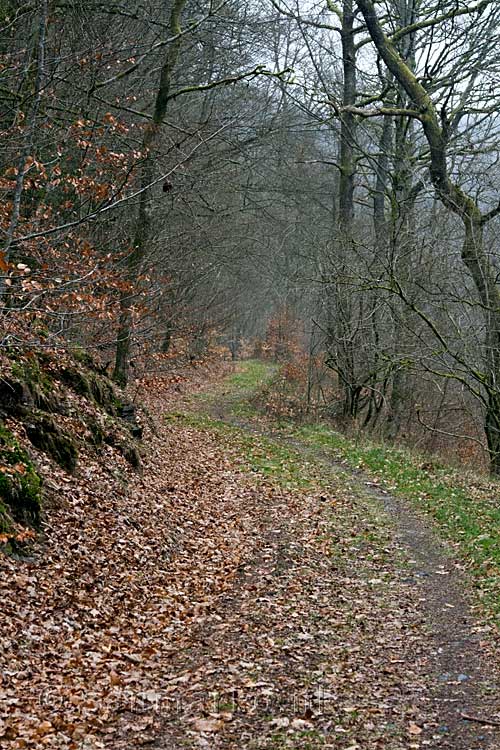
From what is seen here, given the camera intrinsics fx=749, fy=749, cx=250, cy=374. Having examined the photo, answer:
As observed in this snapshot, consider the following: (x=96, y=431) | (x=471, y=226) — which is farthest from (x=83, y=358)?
(x=471, y=226)

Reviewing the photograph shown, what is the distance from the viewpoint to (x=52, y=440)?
971cm

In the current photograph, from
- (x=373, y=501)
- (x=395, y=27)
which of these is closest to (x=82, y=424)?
(x=373, y=501)

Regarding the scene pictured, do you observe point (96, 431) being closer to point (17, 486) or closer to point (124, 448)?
point (124, 448)

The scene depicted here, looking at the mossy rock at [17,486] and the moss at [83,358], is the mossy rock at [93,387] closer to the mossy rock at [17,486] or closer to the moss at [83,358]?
the moss at [83,358]

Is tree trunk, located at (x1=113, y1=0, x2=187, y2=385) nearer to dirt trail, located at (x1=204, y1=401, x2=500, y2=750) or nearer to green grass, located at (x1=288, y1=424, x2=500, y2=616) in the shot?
green grass, located at (x1=288, y1=424, x2=500, y2=616)

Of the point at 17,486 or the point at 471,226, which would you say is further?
the point at 471,226

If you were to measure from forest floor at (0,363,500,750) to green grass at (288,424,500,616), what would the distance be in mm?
241

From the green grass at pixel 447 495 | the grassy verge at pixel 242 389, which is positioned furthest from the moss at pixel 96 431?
the grassy verge at pixel 242 389

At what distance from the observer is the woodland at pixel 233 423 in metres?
6.04

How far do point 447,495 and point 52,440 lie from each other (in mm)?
6341

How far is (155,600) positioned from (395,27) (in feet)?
49.2

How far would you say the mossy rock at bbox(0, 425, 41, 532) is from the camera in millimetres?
7613

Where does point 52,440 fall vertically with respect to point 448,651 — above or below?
above

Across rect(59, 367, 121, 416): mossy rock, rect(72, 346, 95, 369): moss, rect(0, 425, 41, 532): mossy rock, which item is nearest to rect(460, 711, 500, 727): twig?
rect(0, 425, 41, 532): mossy rock
